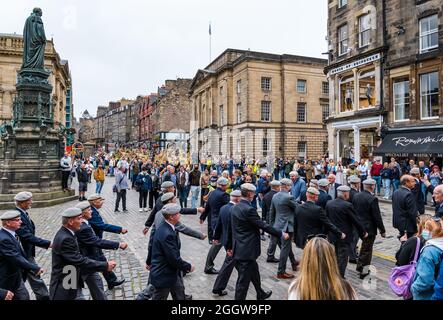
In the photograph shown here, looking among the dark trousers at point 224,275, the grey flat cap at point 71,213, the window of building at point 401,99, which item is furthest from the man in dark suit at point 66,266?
the window of building at point 401,99

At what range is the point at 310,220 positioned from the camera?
6.20 m

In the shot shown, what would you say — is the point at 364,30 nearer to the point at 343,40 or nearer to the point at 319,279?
the point at 343,40

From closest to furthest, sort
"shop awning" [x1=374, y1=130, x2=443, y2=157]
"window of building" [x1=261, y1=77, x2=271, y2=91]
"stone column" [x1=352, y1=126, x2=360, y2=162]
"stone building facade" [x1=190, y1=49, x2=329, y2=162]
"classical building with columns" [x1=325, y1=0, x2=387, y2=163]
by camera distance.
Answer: "shop awning" [x1=374, y1=130, x2=443, y2=157] < "classical building with columns" [x1=325, y1=0, x2=387, y2=163] < "stone column" [x1=352, y1=126, x2=360, y2=162] < "stone building facade" [x1=190, y1=49, x2=329, y2=162] < "window of building" [x1=261, y1=77, x2=271, y2=91]

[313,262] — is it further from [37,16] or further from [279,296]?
[37,16]

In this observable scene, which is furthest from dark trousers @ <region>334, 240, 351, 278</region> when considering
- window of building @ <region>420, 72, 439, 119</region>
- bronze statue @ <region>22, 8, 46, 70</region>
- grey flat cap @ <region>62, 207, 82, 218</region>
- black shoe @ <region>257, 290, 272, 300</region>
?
bronze statue @ <region>22, 8, 46, 70</region>

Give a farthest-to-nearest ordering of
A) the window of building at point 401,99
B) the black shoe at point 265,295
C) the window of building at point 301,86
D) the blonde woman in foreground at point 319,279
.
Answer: the window of building at point 301,86 → the window of building at point 401,99 → the black shoe at point 265,295 → the blonde woman in foreground at point 319,279

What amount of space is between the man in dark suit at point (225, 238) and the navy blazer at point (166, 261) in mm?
1487

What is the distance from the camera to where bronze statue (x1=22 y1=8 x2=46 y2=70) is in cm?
1578

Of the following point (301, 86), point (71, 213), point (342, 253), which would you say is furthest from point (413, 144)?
point (301, 86)

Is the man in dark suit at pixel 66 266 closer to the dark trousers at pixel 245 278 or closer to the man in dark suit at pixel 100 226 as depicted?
the man in dark suit at pixel 100 226

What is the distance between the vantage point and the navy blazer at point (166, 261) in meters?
4.16

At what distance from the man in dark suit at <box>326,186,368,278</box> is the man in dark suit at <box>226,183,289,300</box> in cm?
163

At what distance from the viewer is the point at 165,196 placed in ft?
18.3

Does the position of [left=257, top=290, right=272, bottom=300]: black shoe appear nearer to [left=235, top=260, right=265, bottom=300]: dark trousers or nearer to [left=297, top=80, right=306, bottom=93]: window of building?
[left=235, top=260, right=265, bottom=300]: dark trousers
